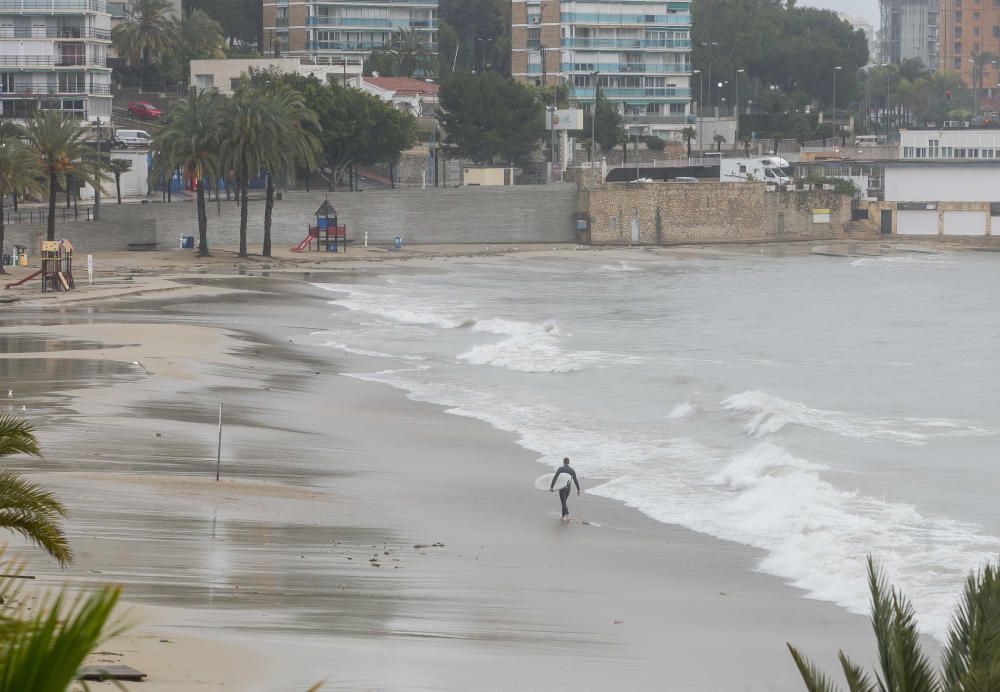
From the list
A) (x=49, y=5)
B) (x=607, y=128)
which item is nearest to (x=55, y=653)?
(x=49, y=5)

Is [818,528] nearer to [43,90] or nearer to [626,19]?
[43,90]

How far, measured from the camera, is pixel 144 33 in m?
113

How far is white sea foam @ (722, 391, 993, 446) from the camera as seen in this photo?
3083 centimetres

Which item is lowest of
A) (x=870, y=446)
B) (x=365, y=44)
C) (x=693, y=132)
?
(x=870, y=446)

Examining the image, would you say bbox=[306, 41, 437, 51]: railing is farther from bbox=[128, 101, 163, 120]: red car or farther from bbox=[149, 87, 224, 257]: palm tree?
bbox=[149, 87, 224, 257]: palm tree

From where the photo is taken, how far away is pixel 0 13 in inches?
3723

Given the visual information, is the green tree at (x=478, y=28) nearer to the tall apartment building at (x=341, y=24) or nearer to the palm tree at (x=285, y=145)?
the tall apartment building at (x=341, y=24)

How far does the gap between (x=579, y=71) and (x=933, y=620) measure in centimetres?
11844

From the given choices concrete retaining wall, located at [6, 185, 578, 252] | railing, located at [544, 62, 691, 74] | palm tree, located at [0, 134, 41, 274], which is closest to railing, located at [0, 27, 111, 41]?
concrete retaining wall, located at [6, 185, 578, 252]

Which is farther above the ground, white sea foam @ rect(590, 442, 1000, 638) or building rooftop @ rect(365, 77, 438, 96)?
building rooftop @ rect(365, 77, 438, 96)

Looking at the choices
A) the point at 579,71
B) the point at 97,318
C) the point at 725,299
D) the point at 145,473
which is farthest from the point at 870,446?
the point at 579,71

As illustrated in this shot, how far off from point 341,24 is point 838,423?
110975 mm

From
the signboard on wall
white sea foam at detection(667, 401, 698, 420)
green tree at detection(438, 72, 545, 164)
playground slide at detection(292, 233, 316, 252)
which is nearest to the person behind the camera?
white sea foam at detection(667, 401, 698, 420)

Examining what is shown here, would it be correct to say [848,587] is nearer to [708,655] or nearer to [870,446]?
[708,655]
